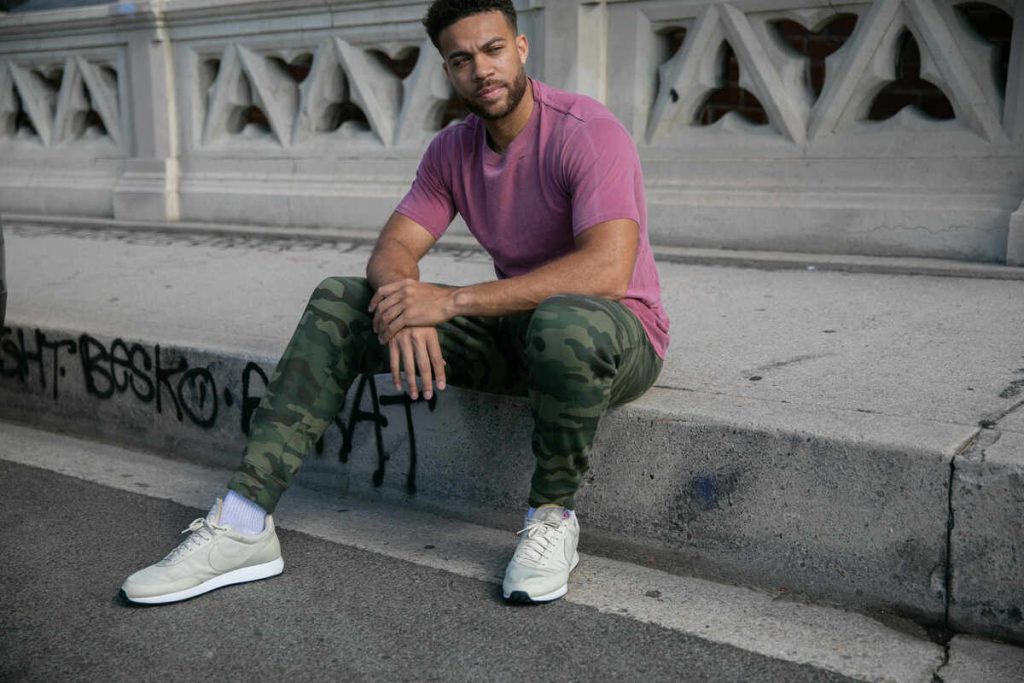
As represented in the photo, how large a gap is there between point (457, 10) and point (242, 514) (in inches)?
56.2

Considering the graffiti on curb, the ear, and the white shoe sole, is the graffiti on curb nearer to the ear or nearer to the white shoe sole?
the white shoe sole

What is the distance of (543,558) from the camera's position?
2.77 metres

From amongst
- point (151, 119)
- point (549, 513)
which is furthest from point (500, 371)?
point (151, 119)

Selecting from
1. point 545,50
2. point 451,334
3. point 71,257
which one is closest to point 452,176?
point 451,334

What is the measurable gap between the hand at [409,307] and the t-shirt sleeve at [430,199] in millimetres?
392

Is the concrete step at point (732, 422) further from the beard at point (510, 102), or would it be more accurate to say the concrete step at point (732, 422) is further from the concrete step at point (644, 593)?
the beard at point (510, 102)

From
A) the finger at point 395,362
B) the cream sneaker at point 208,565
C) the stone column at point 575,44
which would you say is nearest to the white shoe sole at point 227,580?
the cream sneaker at point 208,565

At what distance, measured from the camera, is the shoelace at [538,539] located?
9.12 ft

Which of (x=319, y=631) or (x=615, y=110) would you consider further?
(x=615, y=110)

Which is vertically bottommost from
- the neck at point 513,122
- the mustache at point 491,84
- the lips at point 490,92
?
the neck at point 513,122

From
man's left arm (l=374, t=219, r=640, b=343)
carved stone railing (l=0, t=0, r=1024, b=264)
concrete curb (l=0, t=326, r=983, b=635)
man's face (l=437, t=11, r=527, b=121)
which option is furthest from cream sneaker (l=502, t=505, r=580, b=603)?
carved stone railing (l=0, t=0, r=1024, b=264)

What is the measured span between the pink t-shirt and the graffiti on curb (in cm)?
55

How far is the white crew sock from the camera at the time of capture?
9.51ft

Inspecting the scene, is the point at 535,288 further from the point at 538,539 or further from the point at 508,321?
the point at 538,539
